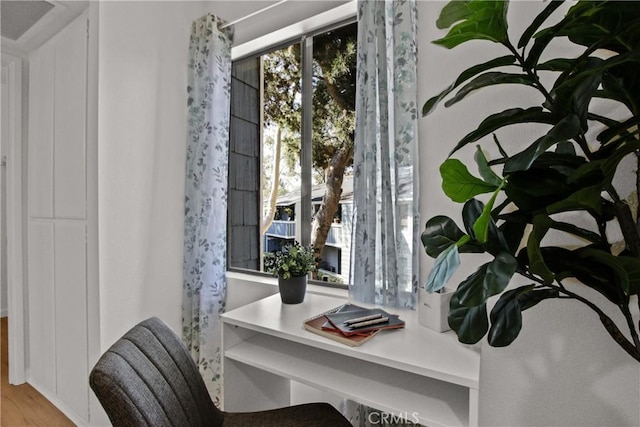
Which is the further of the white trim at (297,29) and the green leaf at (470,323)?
the white trim at (297,29)

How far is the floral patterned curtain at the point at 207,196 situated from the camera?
1.93 meters

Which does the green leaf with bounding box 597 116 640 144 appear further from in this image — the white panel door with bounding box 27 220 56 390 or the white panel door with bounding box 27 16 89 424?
the white panel door with bounding box 27 220 56 390

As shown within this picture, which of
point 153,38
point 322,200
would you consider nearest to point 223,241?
point 322,200

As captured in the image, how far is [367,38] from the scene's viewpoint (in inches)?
57.6

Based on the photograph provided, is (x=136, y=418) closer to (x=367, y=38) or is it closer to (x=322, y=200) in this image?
(x=322, y=200)

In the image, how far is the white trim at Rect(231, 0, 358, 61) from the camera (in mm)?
1704

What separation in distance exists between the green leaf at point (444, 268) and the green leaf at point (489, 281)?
5 centimetres

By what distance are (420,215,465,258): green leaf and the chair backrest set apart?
0.77 m

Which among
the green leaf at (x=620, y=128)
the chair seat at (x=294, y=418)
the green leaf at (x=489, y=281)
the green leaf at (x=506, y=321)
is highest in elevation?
the green leaf at (x=620, y=128)

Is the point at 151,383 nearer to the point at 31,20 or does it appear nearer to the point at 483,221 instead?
the point at 483,221

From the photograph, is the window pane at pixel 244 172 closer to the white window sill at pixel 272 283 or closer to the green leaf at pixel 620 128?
the white window sill at pixel 272 283

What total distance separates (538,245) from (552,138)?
0.62 feet

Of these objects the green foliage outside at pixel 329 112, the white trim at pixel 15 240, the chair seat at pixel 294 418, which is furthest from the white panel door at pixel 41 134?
the chair seat at pixel 294 418

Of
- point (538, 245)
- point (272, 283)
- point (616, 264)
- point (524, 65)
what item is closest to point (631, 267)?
point (616, 264)
